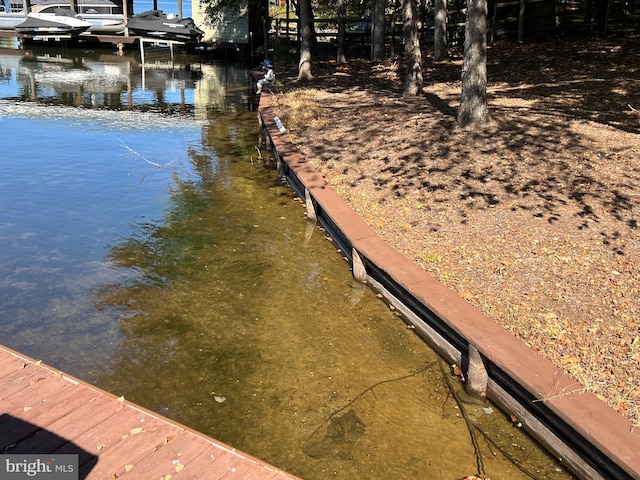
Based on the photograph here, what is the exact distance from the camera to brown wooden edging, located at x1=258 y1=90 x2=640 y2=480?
4.48m

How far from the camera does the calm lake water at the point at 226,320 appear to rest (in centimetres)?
520

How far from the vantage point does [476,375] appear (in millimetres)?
5676

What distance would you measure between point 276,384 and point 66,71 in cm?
2878

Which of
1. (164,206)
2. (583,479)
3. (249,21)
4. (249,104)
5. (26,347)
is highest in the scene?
(249,21)

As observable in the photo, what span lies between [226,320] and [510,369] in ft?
11.3

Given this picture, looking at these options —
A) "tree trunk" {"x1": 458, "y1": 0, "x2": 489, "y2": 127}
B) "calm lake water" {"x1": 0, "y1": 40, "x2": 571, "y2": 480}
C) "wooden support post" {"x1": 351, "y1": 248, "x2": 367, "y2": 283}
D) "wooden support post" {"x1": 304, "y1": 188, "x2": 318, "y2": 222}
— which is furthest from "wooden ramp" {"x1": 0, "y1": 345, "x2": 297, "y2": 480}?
"tree trunk" {"x1": 458, "y1": 0, "x2": 489, "y2": 127}

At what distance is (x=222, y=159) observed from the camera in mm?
14430

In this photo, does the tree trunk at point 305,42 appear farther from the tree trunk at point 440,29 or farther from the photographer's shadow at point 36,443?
the photographer's shadow at point 36,443

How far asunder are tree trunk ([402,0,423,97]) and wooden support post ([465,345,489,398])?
11.6 metres

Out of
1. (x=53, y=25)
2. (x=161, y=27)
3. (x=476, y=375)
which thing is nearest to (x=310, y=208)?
(x=476, y=375)

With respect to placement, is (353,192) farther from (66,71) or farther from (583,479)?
(66,71)

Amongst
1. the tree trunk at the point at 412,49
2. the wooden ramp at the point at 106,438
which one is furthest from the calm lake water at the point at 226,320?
the tree trunk at the point at 412,49

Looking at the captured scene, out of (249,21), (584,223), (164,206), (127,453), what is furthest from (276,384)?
(249,21)

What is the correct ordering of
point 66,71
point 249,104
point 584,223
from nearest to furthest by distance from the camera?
1. point 584,223
2. point 249,104
3. point 66,71
